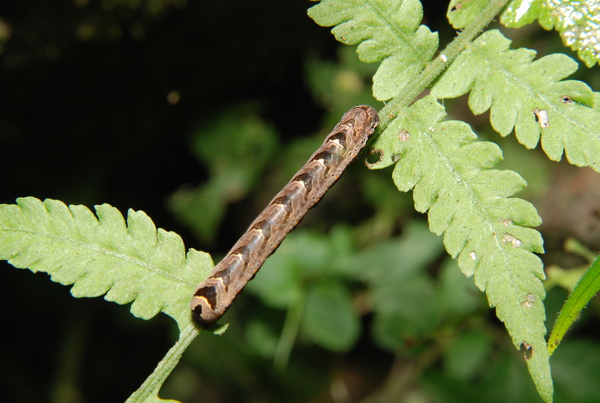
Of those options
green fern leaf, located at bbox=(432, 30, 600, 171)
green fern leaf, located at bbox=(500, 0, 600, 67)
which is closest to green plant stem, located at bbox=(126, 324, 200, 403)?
green fern leaf, located at bbox=(432, 30, 600, 171)

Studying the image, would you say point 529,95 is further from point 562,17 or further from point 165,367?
point 165,367

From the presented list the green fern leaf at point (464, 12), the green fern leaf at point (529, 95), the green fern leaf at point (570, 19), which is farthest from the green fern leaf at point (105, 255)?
the green fern leaf at point (570, 19)

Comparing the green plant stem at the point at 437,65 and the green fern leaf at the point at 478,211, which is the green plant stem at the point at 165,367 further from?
the green plant stem at the point at 437,65

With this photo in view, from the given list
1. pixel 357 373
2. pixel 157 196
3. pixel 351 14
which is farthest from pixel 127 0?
pixel 357 373

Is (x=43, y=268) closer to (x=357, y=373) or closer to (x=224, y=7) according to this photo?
(x=224, y=7)

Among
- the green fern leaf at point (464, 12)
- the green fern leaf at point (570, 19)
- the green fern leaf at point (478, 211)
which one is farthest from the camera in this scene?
the green fern leaf at point (464, 12)

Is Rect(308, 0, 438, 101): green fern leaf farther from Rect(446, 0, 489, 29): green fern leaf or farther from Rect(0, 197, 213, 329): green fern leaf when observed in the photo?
Rect(0, 197, 213, 329): green fern leaf
